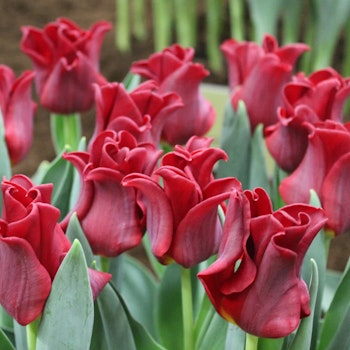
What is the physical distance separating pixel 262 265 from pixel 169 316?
24 centimetres

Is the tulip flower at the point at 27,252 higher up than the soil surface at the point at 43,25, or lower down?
higher up

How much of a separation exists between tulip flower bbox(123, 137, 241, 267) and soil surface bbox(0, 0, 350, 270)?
5.44 feet

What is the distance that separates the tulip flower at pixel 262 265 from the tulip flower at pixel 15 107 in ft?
0.89

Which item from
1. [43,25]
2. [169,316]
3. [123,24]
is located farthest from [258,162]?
[43,25]

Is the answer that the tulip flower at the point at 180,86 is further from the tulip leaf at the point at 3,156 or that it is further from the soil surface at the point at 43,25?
the soil surface at the point at 43,25

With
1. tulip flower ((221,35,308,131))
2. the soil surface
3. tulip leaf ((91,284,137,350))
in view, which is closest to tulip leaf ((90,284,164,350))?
tulip leaf ((91,284,137,350))

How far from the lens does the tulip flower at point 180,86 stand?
2.15ft

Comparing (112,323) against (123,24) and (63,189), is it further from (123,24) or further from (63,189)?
(123,24)

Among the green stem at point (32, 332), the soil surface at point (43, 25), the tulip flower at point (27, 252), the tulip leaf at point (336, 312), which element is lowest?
the soil surface at point (43, 25)

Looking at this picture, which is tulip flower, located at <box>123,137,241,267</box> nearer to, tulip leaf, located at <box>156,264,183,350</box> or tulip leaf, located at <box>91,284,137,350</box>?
tulip leaf, located at <box>91,284,137,350</box>

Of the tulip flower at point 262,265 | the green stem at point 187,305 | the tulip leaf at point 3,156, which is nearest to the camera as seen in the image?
the tulip flower at point 262,265

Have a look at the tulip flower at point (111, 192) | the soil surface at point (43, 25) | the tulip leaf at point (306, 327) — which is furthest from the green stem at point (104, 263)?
the soil surface at point (43, 25)

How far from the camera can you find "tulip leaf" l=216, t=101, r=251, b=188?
2.15ft

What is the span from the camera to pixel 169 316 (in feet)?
2.11
